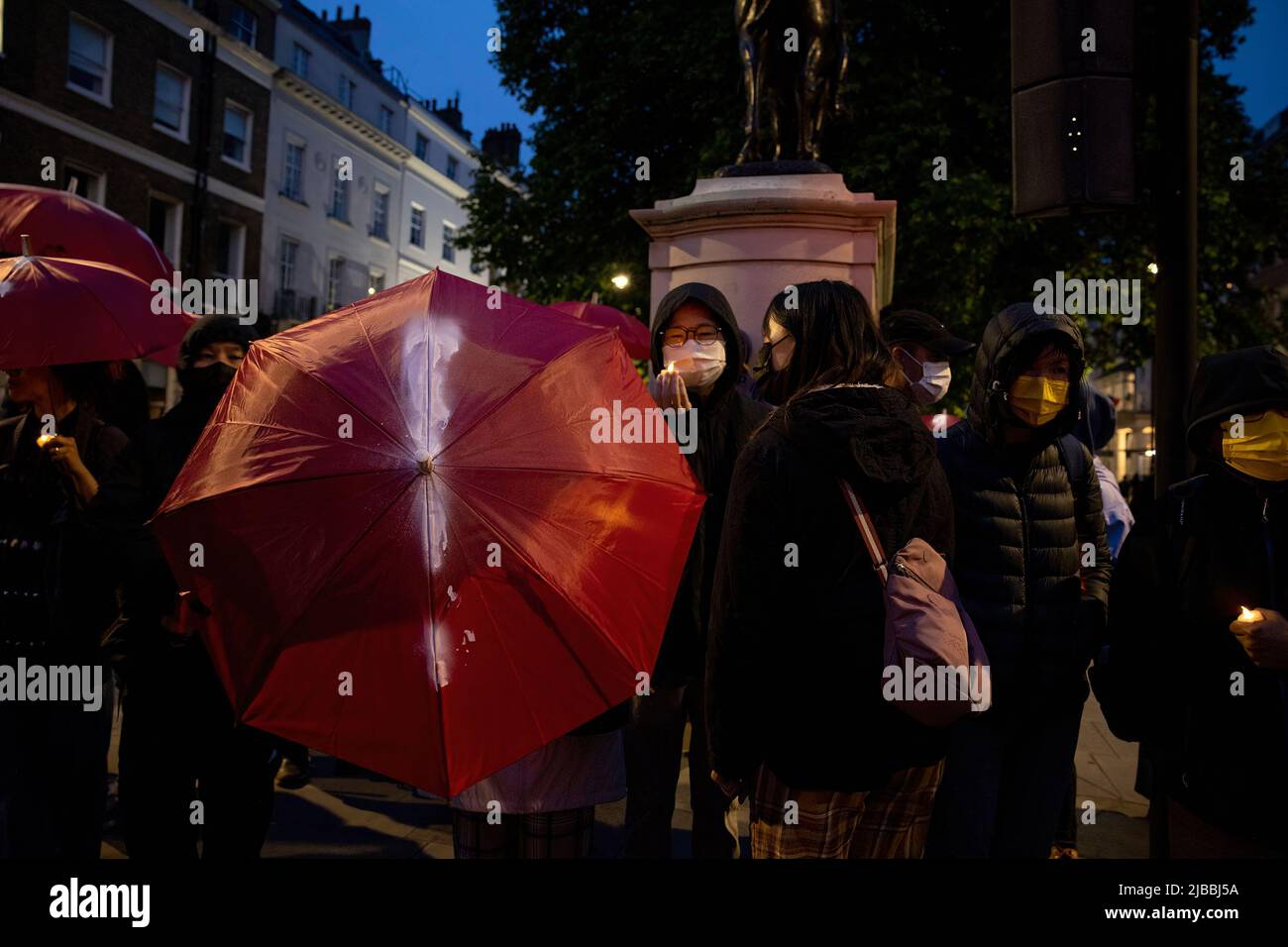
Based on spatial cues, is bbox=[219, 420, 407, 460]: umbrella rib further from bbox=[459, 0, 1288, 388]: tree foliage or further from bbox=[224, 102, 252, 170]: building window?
bbox=[224, 102, 252, 170]: building window

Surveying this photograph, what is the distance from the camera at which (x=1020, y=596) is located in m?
2.89

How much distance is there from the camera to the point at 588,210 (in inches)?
666

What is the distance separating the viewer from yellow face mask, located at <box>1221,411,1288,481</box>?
2.45 metres

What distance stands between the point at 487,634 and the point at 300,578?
1.18 feet

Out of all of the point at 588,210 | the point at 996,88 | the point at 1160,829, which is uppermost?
the point at 996,88

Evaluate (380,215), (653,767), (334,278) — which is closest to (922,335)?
(653,767)

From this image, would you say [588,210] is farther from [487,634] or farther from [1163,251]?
[487,634]

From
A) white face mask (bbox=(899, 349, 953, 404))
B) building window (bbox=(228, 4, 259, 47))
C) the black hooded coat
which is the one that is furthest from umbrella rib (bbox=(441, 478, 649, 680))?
building window (bbox=(228, 4, 259, 47))

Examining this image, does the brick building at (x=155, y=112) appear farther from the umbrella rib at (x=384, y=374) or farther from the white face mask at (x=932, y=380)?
the umbrella rib at (x=384, y=374)

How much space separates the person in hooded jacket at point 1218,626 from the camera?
2377 millimetres

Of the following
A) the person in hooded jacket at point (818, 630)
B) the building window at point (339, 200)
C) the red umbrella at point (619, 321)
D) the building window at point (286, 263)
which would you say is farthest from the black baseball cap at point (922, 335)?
the building window at point (339, 200)

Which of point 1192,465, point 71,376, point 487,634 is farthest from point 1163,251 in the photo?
point 71,376

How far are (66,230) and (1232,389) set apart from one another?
4.73 metres
